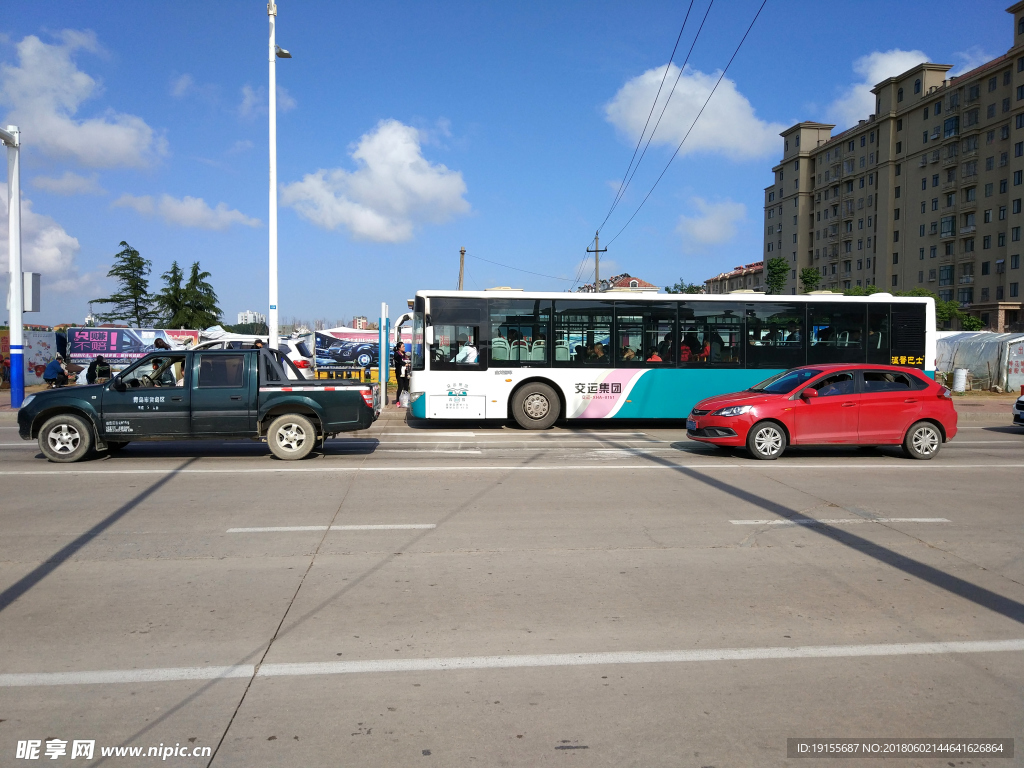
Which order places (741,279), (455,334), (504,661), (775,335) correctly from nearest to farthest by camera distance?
(504,661)
(455,334)
(775,335)
(741,279)

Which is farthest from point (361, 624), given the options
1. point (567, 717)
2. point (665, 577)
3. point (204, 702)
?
point (665, 577)

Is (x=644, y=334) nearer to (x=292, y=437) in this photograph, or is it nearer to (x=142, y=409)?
(x=292, y=437)

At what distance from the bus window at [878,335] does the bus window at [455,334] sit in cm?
906

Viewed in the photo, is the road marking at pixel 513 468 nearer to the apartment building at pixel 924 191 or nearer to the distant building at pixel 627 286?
the distant building at pixel 627 286

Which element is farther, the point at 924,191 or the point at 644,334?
the point at 924,191

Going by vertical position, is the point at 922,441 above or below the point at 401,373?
below

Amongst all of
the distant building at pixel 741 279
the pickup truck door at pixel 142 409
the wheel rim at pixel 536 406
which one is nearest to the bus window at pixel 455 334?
the wheel rim at pixel 536 406

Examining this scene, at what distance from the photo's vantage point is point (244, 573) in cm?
599

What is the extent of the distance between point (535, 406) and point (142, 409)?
8107 mm

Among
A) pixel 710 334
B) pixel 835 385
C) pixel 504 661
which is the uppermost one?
pixel 710 334

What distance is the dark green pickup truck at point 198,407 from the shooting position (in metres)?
11.6

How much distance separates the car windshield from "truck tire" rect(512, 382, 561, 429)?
4.91 metres

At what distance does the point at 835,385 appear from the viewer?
12562 mm

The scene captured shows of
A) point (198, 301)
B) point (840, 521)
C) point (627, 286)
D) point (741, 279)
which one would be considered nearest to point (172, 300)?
point (198, 301)
